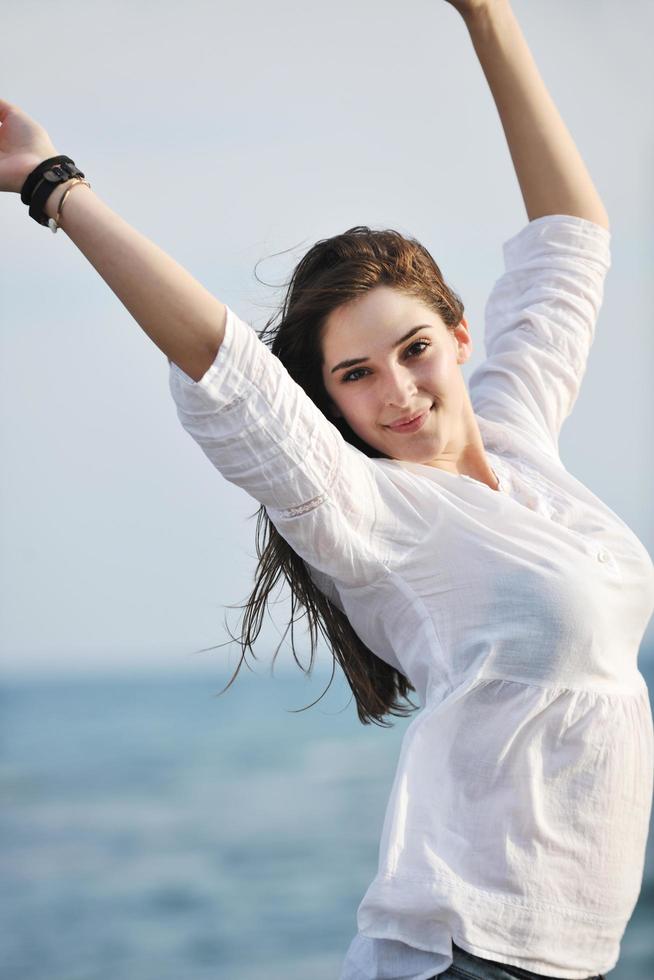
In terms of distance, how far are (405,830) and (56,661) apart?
1541cm

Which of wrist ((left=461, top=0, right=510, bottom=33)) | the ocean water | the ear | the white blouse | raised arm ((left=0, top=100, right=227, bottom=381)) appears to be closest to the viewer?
raised arm ((left=0, top=100, right=227, bottom=381))

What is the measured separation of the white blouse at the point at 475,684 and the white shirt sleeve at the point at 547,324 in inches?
15.2

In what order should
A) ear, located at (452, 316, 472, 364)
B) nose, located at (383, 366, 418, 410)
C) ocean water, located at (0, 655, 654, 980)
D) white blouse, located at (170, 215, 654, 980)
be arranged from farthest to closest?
ocean water, located at (0, 655, 654, 980)
ear, located at (452, 316, 472, 364)
nose, located at (383, 366, 418, 410)
white blouse, located at (170, 215, 654, 980)

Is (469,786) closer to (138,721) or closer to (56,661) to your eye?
(138,721)

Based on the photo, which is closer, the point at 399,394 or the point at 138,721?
the point at 399,394

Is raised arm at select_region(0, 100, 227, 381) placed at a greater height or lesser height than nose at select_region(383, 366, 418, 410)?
greater

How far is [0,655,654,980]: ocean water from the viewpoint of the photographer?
29.0 feet

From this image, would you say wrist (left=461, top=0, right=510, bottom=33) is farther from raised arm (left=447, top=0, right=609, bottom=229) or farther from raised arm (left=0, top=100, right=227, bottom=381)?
raised arm (left=0, top=100, right=227, bottom=381)

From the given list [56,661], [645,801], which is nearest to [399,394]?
[645,801]

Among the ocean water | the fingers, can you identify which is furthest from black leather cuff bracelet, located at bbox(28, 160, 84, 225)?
the ocean water

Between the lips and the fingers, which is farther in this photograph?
the lips

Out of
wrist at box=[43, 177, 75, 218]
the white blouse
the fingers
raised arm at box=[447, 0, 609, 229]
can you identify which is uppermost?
the fingers

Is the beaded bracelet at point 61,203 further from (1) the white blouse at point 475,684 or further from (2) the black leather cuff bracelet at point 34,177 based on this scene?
(1) the white blouse at point 475,684

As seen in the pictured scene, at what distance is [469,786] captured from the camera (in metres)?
1.56
